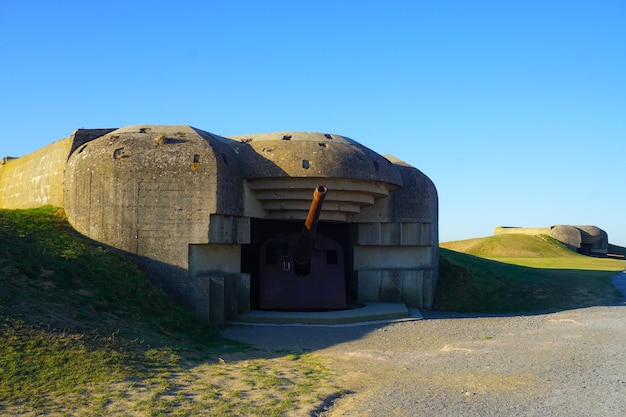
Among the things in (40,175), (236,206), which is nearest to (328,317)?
(236,206)

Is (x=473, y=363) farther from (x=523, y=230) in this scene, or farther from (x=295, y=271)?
(x=523, y=230)

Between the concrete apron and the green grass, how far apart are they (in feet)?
4.63

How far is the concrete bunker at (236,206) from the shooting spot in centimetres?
1216

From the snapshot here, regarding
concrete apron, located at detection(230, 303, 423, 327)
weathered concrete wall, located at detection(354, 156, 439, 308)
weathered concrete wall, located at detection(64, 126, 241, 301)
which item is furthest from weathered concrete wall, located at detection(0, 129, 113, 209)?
weathered concrete wall, located at detection(354, 156, 439, 308)

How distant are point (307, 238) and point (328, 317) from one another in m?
1.87

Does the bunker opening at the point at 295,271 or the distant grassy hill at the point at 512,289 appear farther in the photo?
the distant grassy hill at the point at 512,289

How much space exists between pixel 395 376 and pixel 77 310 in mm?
4681

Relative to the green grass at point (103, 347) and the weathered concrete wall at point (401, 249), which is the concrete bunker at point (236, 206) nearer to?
the weathered concrete wall at point (401, 249)

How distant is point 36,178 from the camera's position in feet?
51.8

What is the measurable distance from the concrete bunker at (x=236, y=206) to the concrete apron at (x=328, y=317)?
1.55 ft

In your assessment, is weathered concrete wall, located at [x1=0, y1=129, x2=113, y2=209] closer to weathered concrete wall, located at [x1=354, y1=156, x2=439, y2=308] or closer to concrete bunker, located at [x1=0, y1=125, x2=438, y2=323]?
concrete bunker, located at [x1=0, y1=125, x2=438, y2=323]

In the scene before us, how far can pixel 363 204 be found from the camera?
15.0 m

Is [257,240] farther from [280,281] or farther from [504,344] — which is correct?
[504,344]

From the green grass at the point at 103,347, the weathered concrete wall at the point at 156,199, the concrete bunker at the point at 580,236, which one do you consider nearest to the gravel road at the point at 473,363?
the green grass at the point at 103,347
